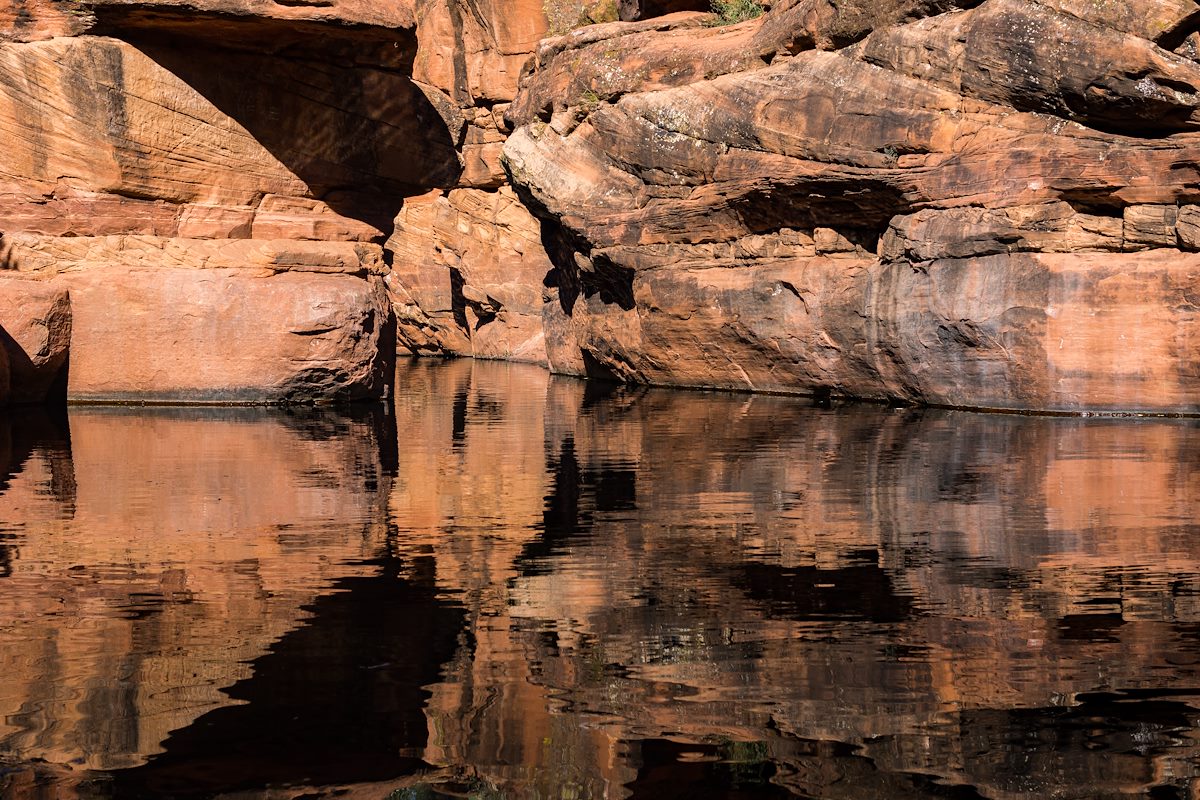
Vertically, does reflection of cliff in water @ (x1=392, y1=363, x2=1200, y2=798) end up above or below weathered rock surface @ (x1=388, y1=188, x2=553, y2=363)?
below

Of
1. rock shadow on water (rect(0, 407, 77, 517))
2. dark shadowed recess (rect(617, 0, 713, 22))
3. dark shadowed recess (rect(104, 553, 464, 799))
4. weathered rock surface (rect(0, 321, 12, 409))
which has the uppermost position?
dark shadowed recess (rect(617, 0, 713, 22))

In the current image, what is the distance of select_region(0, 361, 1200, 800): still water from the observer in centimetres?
415

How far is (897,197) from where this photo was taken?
20812mm

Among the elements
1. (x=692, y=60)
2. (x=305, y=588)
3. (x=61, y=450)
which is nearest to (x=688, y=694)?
(x=305, y=588)

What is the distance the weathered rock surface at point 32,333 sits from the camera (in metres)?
17.9

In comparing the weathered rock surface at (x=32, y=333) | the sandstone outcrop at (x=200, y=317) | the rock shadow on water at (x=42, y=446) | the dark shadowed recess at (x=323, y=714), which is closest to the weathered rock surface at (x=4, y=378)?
the weathered rock surface at (x=32, y=333)

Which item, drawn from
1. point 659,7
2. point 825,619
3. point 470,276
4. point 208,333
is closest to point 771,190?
point 659,7

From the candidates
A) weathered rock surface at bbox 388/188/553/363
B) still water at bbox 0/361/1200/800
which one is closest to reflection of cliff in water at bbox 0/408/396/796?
still water at bbox 0/361/1200/800

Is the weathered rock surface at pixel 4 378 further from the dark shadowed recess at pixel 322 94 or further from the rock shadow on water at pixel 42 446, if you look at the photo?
the dark shadowed recess at pixel 322 94

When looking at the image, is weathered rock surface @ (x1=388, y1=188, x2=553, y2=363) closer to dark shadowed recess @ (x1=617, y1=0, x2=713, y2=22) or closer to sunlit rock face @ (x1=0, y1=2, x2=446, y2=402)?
dark shadowed recess @ (x1=617, y1=0, x2=713, y2=22)

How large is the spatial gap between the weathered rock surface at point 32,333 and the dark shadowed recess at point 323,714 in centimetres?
1321

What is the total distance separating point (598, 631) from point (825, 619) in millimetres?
989

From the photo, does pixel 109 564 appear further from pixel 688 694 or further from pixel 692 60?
pixel 692 60

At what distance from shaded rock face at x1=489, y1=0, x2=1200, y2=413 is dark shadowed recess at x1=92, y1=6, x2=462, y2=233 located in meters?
4.97
